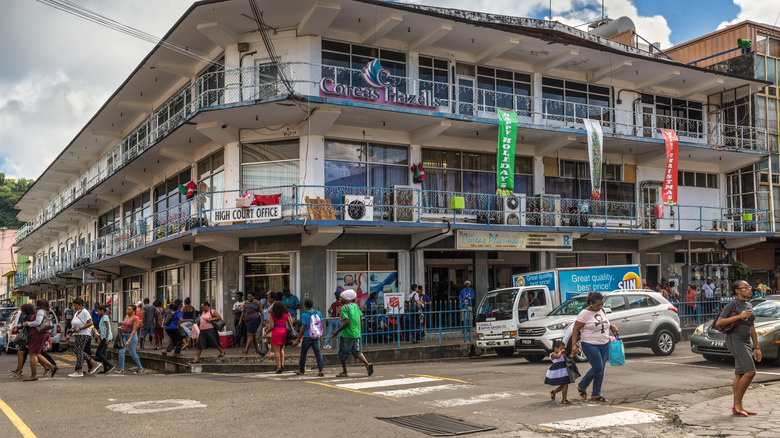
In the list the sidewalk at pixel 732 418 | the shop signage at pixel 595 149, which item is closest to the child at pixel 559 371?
the sidewalk at pixel 732 418

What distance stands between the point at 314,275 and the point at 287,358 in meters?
3.97

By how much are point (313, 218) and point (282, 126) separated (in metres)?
3.49

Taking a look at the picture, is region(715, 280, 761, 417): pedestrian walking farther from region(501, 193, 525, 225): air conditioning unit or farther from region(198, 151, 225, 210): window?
region(198, 151, 225, 210): window

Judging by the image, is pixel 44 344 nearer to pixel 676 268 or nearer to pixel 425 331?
pixel 425 331

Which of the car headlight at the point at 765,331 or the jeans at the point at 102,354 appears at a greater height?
the car headlight at the point at 765,331

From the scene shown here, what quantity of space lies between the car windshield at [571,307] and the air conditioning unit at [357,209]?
21.8 feet

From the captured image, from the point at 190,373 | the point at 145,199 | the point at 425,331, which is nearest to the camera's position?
the point at 190,373

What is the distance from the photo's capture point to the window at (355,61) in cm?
2169

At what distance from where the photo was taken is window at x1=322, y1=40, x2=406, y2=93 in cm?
2169

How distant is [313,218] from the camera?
2020cm

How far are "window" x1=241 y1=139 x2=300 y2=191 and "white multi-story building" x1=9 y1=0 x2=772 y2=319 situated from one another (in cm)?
7

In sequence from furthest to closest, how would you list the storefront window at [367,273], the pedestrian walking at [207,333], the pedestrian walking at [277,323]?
1. the storefront window at [367,273]
2. the pedestrian walking at [207,333]
3. the pedestrian walking at [277,323]

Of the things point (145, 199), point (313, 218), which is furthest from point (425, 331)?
point (145, 199)

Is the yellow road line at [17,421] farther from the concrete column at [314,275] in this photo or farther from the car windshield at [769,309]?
the car windshield at [769,309]
